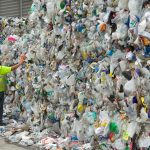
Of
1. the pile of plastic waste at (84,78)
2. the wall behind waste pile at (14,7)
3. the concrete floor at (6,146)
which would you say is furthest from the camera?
the wall behind waste pile at (14,7)

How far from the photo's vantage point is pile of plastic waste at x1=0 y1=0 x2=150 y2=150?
513 cm

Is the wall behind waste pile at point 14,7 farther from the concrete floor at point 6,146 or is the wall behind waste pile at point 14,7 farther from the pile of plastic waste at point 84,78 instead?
the concrete floor at point 6,146

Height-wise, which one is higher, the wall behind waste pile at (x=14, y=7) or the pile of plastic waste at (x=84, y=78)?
the wall behind waste pile at (x=14, y=7)

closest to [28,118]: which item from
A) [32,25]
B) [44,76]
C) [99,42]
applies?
[44,76]

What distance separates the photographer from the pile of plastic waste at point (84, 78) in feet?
16.8

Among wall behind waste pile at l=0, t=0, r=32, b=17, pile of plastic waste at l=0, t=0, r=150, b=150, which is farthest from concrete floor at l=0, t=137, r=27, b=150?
wall behind waste pile at l=0, t=0, r=32, b=17

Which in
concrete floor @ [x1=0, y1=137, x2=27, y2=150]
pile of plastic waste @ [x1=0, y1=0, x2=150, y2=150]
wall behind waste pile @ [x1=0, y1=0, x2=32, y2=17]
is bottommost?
concrete floor @ [x1=0, y1=137, x2=27, y2=150]

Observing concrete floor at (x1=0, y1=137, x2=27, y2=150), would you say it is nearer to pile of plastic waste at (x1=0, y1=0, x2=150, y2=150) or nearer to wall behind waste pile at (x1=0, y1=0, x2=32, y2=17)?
pile of plastic waste at (x1=0, y1=0, x2=150, y2=150)

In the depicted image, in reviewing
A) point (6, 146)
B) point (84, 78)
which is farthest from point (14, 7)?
point (84, 78)

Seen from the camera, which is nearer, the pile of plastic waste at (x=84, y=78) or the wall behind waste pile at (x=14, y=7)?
the pile of plastic waste at (x=84, y=78)

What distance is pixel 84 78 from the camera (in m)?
6.58

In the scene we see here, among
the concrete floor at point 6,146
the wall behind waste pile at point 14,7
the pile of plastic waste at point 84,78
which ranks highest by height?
the wall behind waste pile at point 14,7

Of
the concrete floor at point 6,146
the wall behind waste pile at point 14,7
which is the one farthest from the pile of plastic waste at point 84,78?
the wall behind waste pile at point 14,7

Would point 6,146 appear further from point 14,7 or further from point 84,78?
point 14,7
